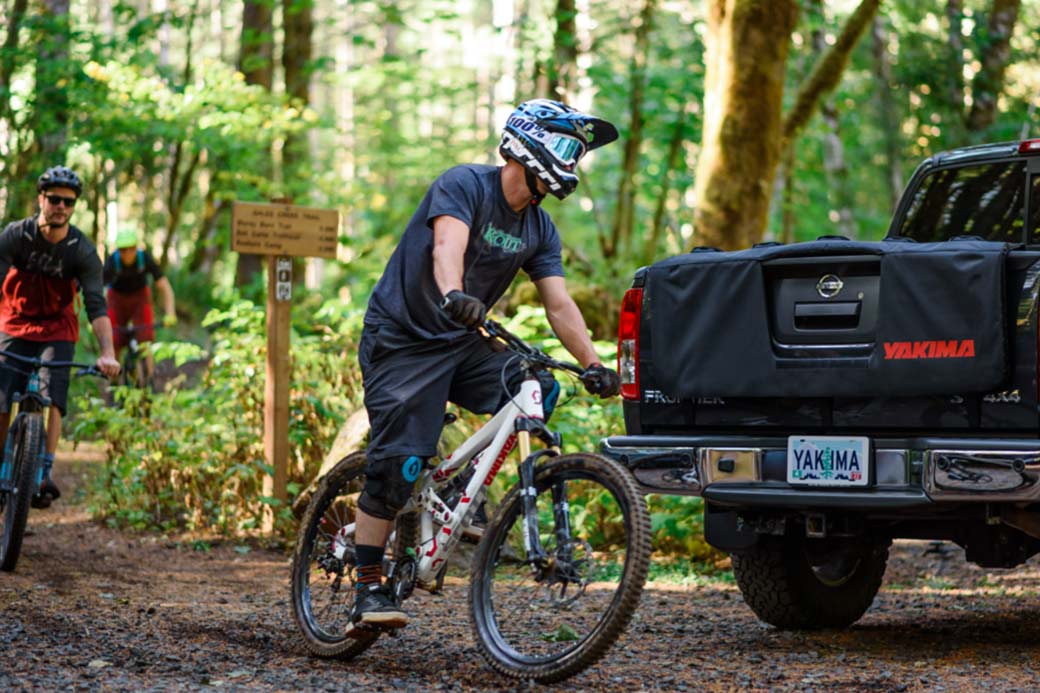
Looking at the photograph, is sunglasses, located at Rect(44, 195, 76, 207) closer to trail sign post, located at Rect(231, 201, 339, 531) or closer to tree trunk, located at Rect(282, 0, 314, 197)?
trail sign post, located at Rect(231, 201, 339, 531)

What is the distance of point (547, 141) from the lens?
16.4 feet

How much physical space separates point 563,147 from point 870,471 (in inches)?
65.7

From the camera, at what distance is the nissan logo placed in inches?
212

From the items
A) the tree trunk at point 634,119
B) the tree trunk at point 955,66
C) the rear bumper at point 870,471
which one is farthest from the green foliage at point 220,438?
the tree trunk at point 955,66

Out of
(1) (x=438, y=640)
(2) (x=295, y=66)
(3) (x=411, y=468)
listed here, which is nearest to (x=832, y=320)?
(3) (x=411, y=468)

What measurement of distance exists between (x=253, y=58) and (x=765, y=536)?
43.9ft

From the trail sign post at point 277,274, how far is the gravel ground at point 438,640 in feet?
3.17

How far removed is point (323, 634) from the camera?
555 cm

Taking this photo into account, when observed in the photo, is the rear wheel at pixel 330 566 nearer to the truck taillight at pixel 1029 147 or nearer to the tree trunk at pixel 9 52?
the truck taillight at pixel 1029 147

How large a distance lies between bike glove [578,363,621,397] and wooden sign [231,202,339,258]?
15.9ft

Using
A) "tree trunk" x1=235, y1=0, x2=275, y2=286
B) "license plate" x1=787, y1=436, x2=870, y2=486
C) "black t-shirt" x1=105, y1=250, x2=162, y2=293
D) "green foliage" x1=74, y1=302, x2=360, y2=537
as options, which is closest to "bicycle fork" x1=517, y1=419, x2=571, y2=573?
"license plate" x1=787, y1=436, x2=870, y2=486

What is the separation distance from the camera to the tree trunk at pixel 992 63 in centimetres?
1983

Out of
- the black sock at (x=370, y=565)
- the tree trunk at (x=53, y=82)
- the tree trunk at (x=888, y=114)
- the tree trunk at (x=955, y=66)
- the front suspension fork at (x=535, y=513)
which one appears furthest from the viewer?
the tree trunk at (x=888, y=114)

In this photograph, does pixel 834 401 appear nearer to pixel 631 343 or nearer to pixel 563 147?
pixel 631 343
